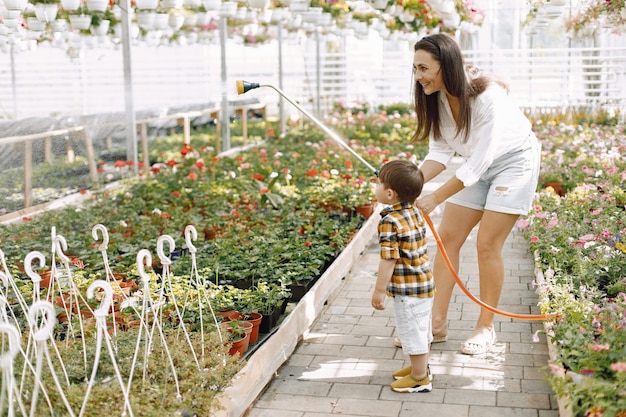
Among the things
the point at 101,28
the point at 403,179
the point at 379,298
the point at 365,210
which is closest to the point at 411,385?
the point at 379,298

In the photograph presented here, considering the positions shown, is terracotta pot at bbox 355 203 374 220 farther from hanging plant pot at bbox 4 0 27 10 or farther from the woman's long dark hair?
hanging plant pot at bbox 4 0 27 10

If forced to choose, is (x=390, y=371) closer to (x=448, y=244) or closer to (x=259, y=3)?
(x=448, y=244)

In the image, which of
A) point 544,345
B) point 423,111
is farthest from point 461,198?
point 544,345

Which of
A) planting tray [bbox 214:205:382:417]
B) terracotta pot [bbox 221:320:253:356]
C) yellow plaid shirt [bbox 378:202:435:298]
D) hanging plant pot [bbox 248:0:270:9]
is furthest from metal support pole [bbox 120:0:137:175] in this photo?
yellow plaid shirt [bbox 378:202:435:298]

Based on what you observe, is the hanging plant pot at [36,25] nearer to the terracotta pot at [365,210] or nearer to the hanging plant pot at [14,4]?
→ the hanging plant pot at [14,4]

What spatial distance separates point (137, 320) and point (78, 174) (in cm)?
381

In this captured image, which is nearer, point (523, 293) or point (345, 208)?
point (523, 293)

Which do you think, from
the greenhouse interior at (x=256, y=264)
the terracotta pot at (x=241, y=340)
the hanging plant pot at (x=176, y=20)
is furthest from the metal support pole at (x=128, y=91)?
the terracotta pot at (x=241, y=340)

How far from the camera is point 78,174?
267 inches

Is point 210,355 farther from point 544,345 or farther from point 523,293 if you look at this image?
point 523,293

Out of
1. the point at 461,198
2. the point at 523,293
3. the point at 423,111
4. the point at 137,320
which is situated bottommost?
the point at 523,293

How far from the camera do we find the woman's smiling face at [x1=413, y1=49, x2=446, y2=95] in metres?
3.14

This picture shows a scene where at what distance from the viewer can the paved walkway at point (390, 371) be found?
2961 millimetres

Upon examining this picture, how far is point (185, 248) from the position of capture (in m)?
4.57
